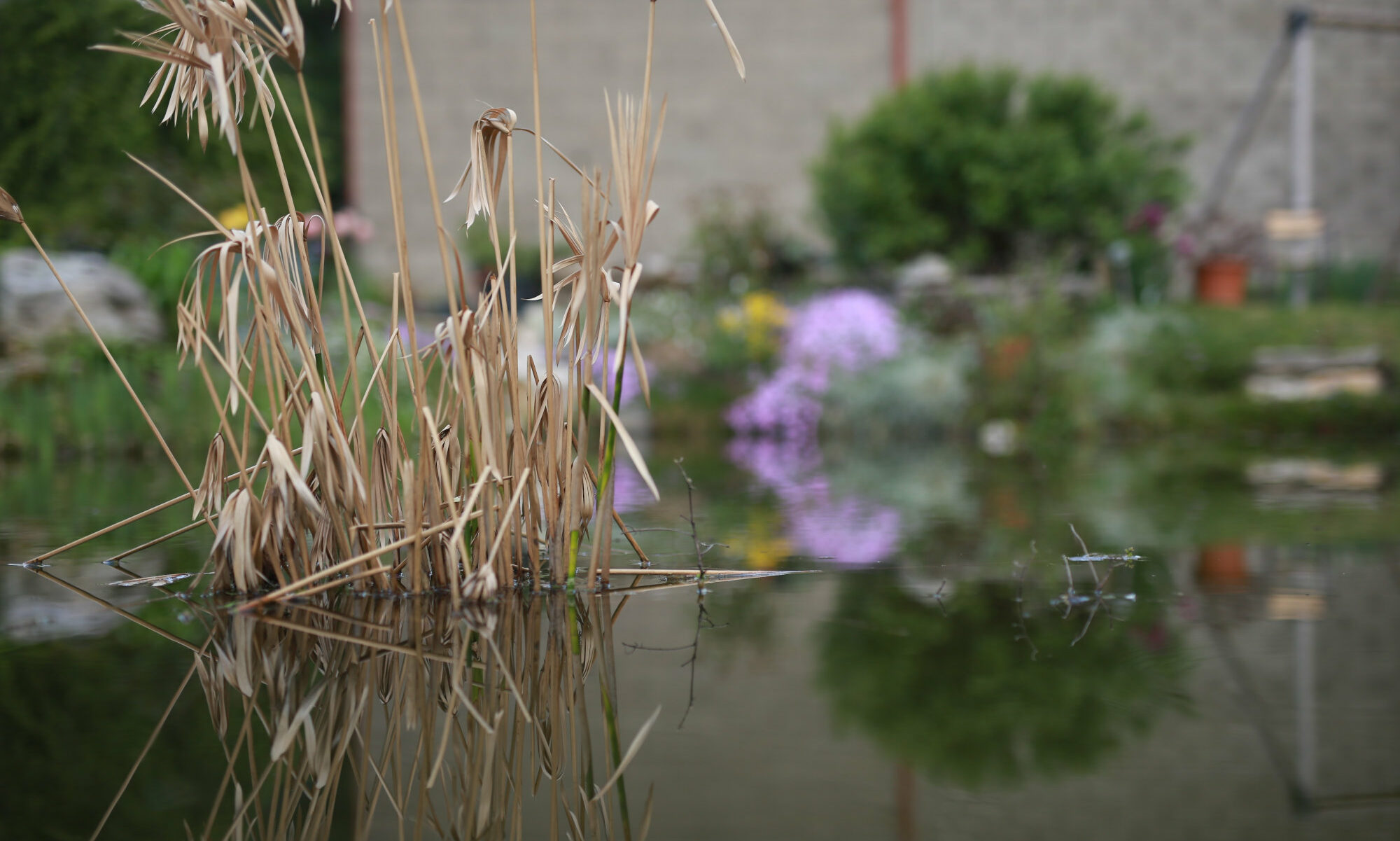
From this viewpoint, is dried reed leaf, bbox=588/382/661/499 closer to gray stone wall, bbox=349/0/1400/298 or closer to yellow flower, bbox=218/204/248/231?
yellow flower, bbox=218/204/248/231

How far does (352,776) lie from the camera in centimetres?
101

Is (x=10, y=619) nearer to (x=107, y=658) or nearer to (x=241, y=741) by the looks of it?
(x=107, y=658)

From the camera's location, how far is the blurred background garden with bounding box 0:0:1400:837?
151 centimetres

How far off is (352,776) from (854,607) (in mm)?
910

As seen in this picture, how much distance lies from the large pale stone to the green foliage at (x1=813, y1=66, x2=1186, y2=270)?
4488mm

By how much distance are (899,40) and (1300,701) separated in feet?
30.9

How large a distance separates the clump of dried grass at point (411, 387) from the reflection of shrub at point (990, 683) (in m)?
0.47

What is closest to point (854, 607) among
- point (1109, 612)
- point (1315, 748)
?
point (1109, 612)

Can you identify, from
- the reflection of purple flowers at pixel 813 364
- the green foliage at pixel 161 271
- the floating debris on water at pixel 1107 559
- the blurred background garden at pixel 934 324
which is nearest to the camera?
the blurred background garden at pixel 934 324

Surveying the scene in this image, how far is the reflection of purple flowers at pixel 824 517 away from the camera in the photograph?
7.47 feet

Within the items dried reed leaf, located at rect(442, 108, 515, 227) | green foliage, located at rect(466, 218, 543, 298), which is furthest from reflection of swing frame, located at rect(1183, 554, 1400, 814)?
green foliage, located at rect(466, 218, 543, 298)

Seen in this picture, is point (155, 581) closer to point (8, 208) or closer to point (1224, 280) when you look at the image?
point (8, 208)

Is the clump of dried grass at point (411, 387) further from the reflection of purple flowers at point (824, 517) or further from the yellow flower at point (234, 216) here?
the yellow flower at point (234, 216)

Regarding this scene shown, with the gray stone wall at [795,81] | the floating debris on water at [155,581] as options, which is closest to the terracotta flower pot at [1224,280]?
the gray stone wall at [795,81]
